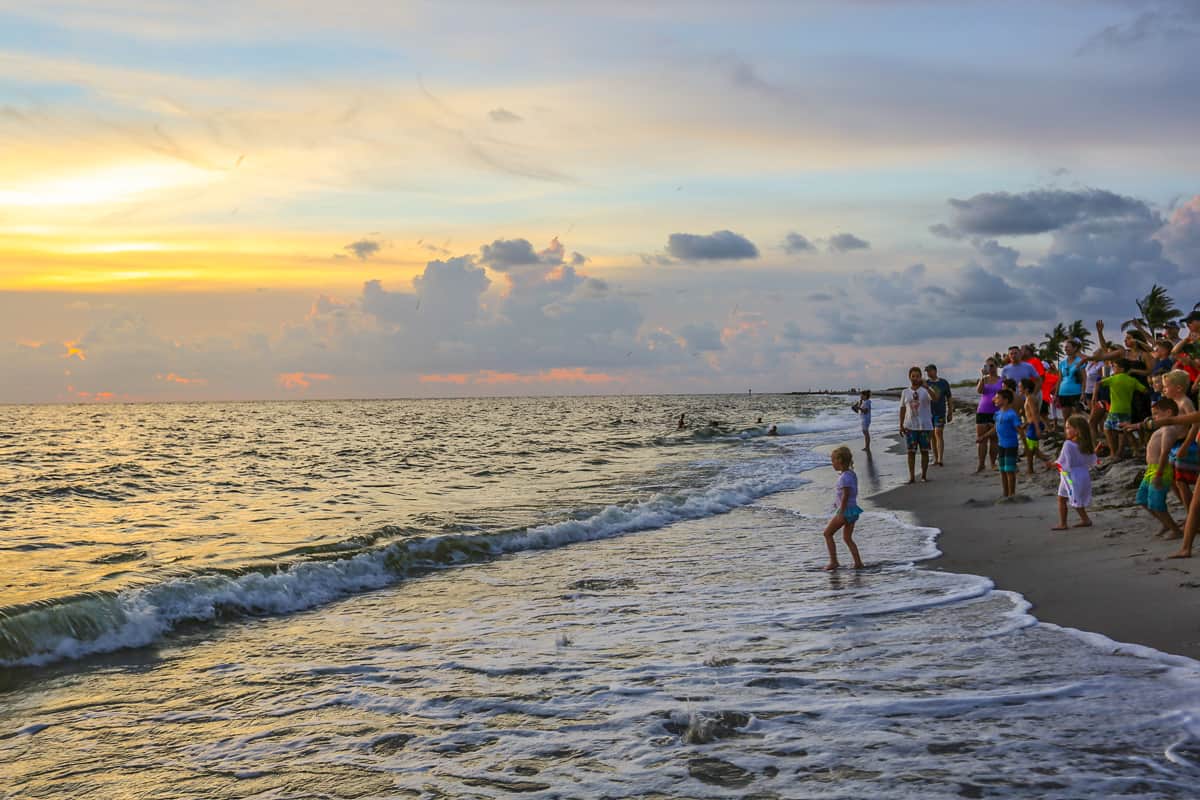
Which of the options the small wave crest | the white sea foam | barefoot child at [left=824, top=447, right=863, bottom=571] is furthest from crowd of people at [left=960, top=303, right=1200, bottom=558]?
the small wave crest

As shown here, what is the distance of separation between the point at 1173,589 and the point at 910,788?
15.6 ft

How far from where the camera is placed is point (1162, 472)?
9391 millimetres

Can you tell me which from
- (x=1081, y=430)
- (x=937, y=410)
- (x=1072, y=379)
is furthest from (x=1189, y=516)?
(x=937, y=410)

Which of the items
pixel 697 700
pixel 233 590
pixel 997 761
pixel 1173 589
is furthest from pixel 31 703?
pixel 1173 589

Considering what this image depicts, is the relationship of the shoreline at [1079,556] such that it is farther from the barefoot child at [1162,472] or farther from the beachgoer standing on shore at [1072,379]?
the beachgoer standing on shore at [1072,379]

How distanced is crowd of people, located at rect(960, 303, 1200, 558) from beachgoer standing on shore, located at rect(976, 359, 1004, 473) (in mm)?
27

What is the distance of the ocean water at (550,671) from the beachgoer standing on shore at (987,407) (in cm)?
531

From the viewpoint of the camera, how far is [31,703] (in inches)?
271

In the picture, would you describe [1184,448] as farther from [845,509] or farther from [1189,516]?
[845,509]

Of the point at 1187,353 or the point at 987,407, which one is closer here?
the point at 1187,353

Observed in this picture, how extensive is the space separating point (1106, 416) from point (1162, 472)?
637 centimetres

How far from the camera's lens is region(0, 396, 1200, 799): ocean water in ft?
15.7

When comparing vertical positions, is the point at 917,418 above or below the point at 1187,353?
below

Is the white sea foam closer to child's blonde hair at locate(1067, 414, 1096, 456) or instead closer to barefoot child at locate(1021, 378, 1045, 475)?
barefoot child at locate(1021, 378, 1045, 475)
